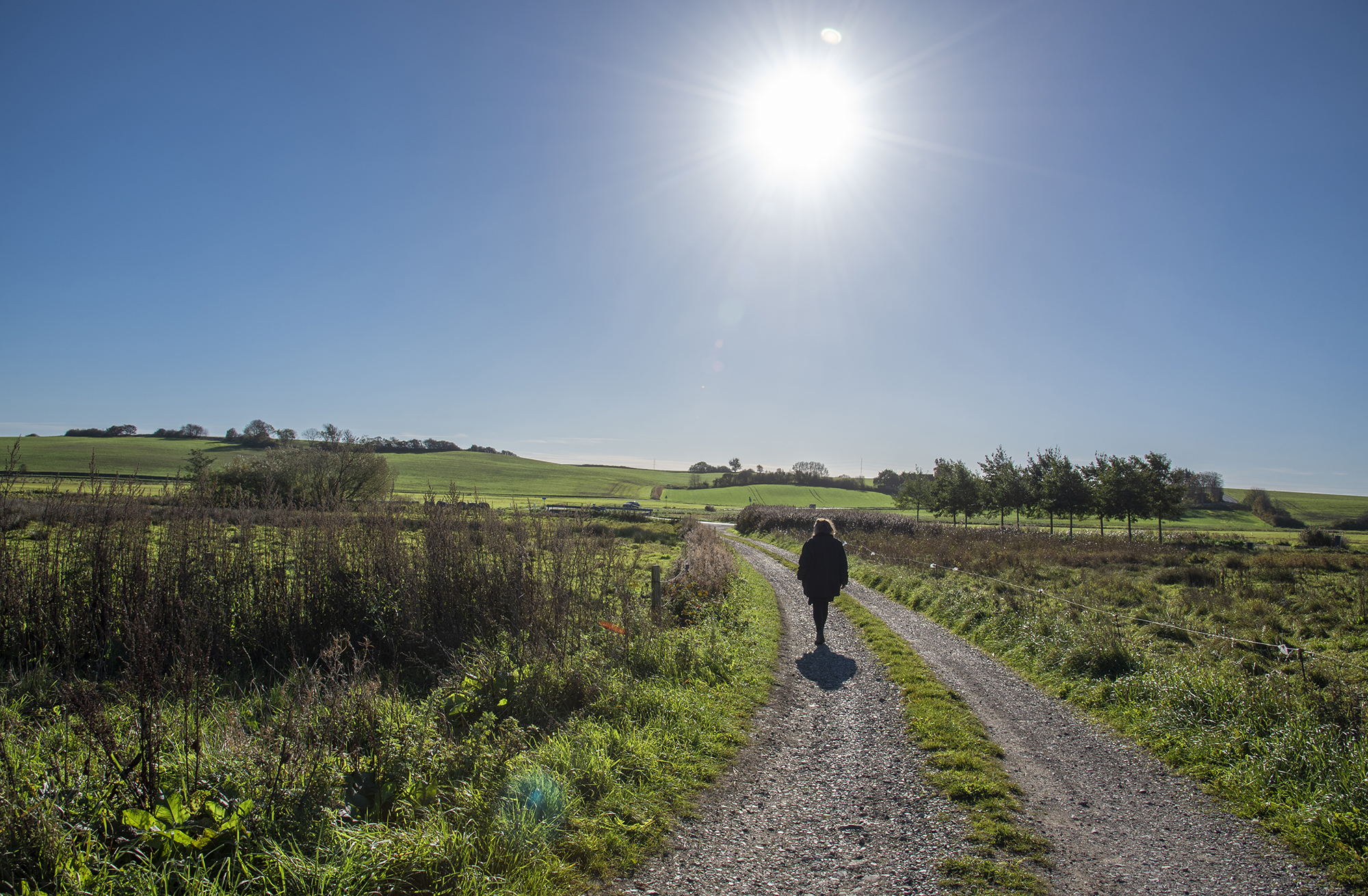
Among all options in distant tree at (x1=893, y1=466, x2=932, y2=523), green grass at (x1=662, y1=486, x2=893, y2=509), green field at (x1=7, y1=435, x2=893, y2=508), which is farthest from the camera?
green grass at (x1=662, y1=486, x2=893, y2=509)

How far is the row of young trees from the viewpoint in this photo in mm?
43531

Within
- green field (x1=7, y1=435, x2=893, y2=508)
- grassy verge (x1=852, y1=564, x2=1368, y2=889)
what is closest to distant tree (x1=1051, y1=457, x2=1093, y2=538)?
grassy verge (x1=852, y1=564, x2=1368, y2=889)

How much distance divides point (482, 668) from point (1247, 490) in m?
140

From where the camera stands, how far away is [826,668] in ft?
33.9

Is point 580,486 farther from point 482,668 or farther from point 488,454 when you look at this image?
point 482,668

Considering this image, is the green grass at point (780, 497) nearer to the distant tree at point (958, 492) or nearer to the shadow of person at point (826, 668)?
the distant tree at point (958, 492)

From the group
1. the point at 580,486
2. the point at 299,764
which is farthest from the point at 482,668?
the point at 580,486

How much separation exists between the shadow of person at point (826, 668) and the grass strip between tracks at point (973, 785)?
727 mm

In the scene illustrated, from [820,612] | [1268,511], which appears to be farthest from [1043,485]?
[1268,511]

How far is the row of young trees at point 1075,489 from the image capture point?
43531 millimetres

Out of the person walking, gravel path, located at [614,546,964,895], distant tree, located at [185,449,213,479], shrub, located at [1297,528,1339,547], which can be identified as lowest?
shrub, located at [1297,528,1339,547]

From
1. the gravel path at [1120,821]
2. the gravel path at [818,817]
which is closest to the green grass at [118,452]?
the gravel path at [818,817]

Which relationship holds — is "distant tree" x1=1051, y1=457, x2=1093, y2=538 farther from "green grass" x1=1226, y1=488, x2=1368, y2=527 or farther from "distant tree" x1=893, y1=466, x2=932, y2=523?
"green grass" x1=1226, y1=488, x2=1368, y2=527

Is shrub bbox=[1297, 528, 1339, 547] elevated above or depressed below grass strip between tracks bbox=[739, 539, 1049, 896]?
below
